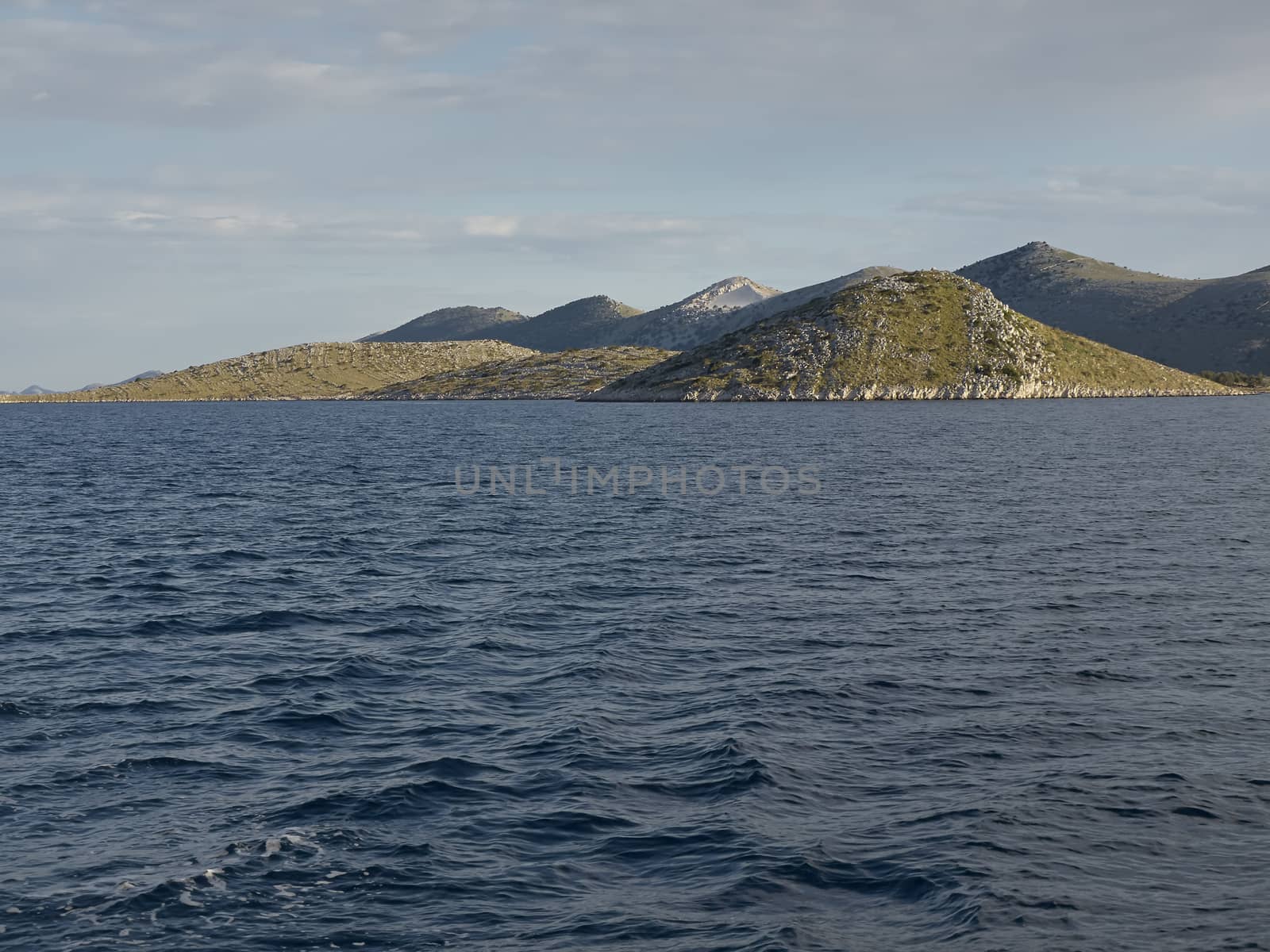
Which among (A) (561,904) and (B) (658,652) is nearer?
(A) (561,904)

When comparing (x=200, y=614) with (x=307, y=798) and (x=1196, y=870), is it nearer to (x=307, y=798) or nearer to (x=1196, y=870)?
(x=307, y=798)

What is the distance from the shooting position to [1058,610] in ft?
135

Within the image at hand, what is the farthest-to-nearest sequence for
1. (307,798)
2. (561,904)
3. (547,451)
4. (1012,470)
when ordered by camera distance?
(547,451), (1012,470), (307,798), (561,904)

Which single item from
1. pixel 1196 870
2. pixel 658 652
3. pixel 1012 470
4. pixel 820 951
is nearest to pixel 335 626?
pixel 658 652

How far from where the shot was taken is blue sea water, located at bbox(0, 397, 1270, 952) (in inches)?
751

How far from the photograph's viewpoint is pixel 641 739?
27375 mm

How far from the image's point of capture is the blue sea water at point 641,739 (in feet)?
62.6

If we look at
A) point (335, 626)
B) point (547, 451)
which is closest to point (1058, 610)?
point (335, 626)

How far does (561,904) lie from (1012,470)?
3455 inches

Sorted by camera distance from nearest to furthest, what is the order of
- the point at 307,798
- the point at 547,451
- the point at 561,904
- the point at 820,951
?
the point at 820,951, the point at 561,904, the point at 307,798, the point at 547,451

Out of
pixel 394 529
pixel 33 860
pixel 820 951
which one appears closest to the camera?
pixel 820 951

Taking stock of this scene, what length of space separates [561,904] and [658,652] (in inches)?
669

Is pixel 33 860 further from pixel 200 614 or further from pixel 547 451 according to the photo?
pixel 547 451

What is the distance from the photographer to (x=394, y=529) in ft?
218
